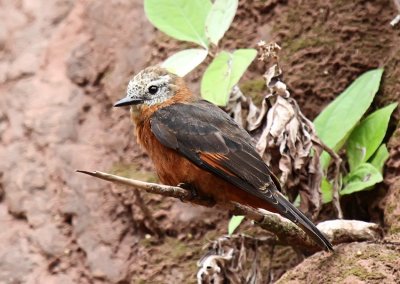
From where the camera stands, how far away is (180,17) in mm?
5309

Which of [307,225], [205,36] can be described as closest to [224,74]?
[205,36]

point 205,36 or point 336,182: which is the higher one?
point 205,36

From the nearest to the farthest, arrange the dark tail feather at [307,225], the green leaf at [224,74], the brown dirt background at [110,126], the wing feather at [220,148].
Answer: the dark tail feather at [307,225], the wing feather at [220,148], the green leaf at [224,74], the brown dirt background at [110,126]

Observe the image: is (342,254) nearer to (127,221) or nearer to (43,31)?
(127,221)

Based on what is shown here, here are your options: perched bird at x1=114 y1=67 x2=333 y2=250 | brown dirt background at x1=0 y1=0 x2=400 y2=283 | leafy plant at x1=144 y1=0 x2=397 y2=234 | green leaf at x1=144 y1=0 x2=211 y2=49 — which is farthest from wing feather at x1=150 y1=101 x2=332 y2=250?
brown dirt background at x1=0 y1=0 x2=400 y2=283

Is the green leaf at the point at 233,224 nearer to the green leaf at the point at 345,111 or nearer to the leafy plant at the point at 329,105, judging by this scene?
the leafy plant at the point at 329,105

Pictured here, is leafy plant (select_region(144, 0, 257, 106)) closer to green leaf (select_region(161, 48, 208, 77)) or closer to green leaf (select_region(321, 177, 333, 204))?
green leaf (select_region(161, 48, 208, 77))

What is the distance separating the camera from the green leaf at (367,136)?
5.23m

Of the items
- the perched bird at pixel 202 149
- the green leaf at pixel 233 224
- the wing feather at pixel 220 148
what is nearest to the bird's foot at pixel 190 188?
the perched bird at pixel 202 149

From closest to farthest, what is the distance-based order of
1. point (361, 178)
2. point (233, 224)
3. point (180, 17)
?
point (233, 224), point (361, 178), point (180, 17)

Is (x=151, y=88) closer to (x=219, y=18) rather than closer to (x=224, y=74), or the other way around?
(x=224, y=74)

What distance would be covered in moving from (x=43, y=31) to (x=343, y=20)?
2.31 m

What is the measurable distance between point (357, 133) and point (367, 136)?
79mm

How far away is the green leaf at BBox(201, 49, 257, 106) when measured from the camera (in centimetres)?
Result: 492
